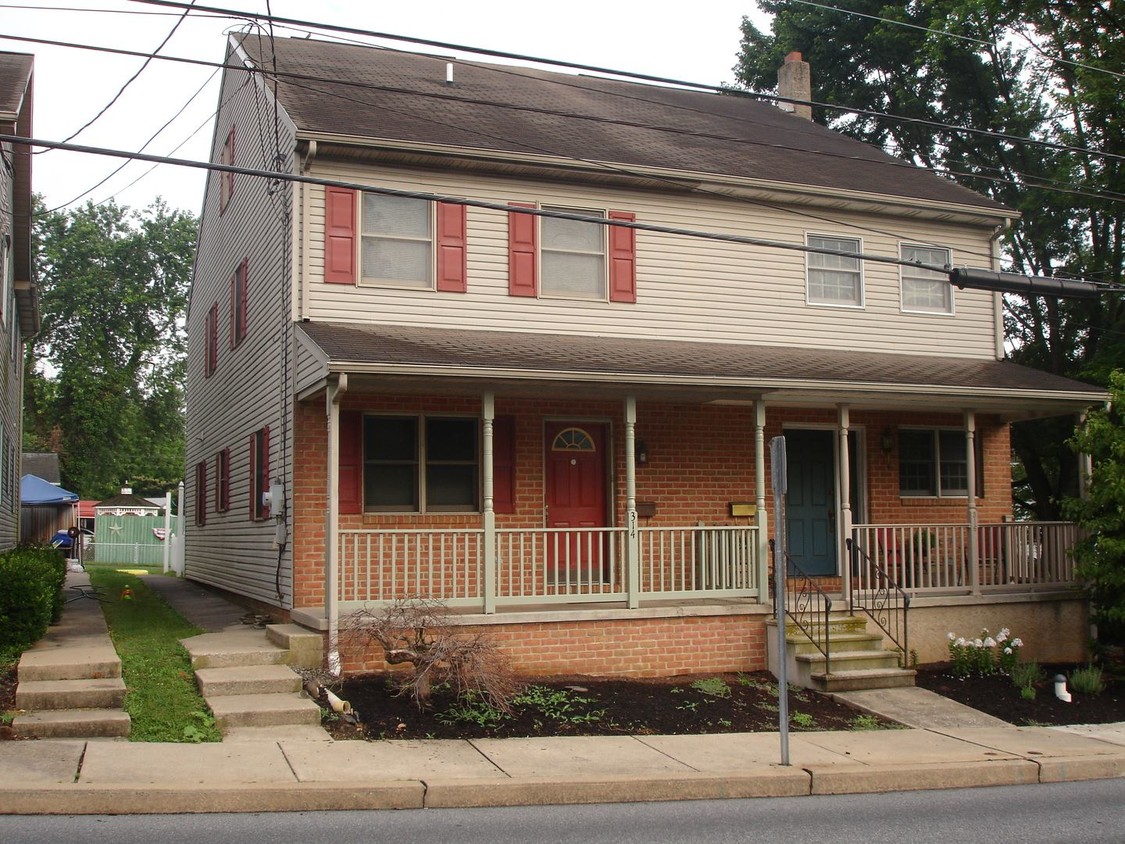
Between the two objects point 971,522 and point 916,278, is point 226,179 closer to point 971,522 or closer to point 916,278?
point 916,278

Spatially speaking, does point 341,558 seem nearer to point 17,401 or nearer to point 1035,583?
point 1035,583

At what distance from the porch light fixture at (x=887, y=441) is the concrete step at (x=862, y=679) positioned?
421 centimetres

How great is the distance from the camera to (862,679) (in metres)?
12.3

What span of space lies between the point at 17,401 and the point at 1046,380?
19.1 m

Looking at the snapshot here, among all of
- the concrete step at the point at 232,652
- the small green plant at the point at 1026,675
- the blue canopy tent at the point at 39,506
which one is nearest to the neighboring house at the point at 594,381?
the concrete step at the point at 232,652

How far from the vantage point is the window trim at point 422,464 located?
1350cm

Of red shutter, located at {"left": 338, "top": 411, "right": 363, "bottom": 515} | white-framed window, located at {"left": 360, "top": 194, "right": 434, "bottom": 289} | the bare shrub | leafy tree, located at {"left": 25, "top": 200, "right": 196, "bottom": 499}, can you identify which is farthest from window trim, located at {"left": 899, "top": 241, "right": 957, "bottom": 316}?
leafy tree, located at {"left": 25, "top": 200, "right": 196, "bottom": 499}

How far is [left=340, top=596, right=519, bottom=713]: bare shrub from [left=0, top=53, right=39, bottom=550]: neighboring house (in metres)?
7.08

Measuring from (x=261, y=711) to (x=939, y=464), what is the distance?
10.8m

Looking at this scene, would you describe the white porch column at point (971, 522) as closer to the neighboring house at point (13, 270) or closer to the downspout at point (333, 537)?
the downspout at point (333, 537)

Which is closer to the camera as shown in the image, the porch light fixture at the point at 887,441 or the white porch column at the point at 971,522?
the white porch column at the point at 971,522

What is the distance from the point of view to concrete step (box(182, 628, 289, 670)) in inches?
437

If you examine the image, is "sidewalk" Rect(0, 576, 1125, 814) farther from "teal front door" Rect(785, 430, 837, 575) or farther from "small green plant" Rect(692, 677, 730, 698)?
"teal front door" Rect(785, 430, 837, 575)

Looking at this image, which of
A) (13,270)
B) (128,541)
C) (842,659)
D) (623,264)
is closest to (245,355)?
(623,264)
